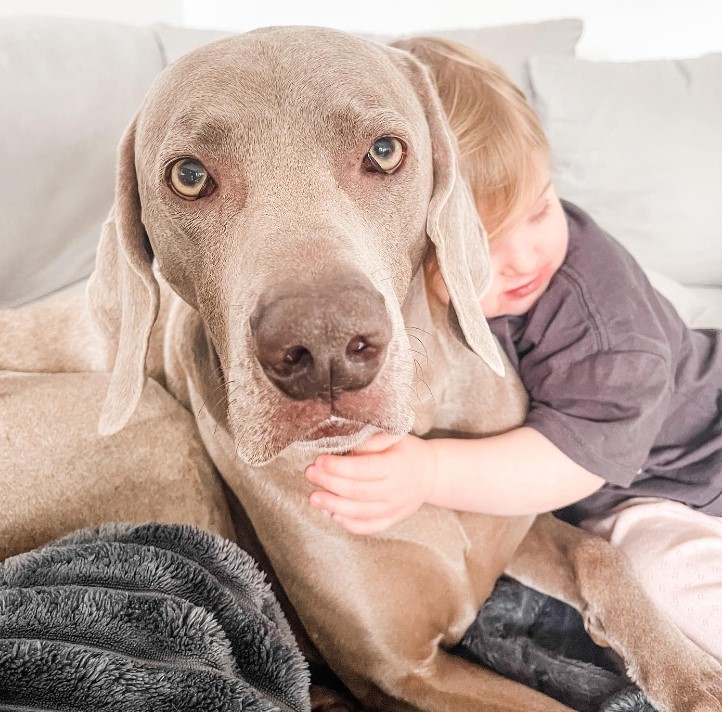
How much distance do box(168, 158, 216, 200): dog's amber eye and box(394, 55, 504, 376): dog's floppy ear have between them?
1.25ft

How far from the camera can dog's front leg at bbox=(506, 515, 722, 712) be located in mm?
1228

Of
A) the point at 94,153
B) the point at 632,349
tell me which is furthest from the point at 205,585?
the point at 94,153

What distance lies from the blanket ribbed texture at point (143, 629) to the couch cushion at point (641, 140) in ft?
6.56

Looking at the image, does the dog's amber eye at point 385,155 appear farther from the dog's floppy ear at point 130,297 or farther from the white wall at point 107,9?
the white wall at point 107,9

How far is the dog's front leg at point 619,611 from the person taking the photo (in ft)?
4.03

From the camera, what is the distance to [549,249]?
1.50 m

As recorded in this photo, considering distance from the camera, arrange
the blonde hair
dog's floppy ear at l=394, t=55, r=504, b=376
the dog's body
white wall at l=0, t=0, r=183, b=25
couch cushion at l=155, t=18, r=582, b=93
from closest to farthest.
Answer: the dog's body → dog's floppy ear at l=394, t=55, r=504, b=376 → the blonde hair → couch cushion at l=155, t=18, r=582, b=93 → white wall at l=0, t=0, r=183, b=25

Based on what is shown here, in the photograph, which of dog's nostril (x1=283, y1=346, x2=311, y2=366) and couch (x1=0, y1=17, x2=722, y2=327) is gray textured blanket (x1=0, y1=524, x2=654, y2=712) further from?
couch (x1=0, y1=17, x2=722, y2=327)

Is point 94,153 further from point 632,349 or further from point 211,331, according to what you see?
point 632,349

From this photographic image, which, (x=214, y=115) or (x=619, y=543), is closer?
(x=214, y=115)

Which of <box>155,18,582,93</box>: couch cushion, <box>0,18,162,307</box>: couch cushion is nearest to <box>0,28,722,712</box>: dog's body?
<box>0,18,162,307</box>: couch cushion

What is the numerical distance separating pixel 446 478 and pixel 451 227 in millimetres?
476

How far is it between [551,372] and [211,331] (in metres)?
0.75

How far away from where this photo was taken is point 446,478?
129cm
